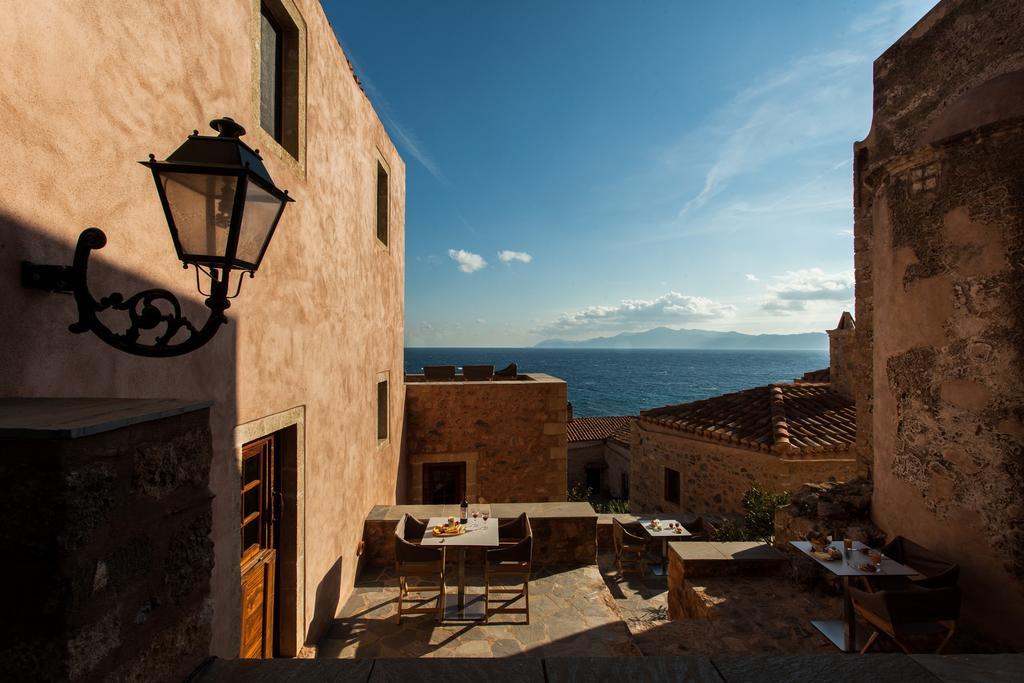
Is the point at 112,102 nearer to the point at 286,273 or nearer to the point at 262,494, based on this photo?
the point at 286,273

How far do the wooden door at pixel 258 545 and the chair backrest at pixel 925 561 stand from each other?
6.65 meters

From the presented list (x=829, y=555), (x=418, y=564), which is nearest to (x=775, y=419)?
(x=829, y=555)

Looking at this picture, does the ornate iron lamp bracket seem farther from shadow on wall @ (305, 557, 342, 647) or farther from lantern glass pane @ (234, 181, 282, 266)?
shadow on wall @ (305, 557, 342, 647)

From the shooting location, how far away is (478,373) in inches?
516

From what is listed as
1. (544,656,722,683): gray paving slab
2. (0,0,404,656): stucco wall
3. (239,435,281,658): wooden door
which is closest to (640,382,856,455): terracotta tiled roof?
(0,0,404,656): stucco wall

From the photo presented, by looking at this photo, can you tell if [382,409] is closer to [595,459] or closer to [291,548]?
[291,548]

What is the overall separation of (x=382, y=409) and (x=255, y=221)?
7198 mm

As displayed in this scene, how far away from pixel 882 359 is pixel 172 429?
26.3 ft

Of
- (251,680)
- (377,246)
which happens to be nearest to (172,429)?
(251,680)

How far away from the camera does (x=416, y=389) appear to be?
1102cm

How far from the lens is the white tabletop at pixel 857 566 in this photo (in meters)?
5.18

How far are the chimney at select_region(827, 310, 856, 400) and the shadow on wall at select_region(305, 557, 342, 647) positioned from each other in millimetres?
16618

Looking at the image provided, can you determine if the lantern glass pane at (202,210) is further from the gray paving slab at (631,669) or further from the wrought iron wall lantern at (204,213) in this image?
the gray paving slab at (631,669)

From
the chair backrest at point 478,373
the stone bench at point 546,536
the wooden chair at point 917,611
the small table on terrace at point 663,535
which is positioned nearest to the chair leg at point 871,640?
the wooden chair at point 917,611
